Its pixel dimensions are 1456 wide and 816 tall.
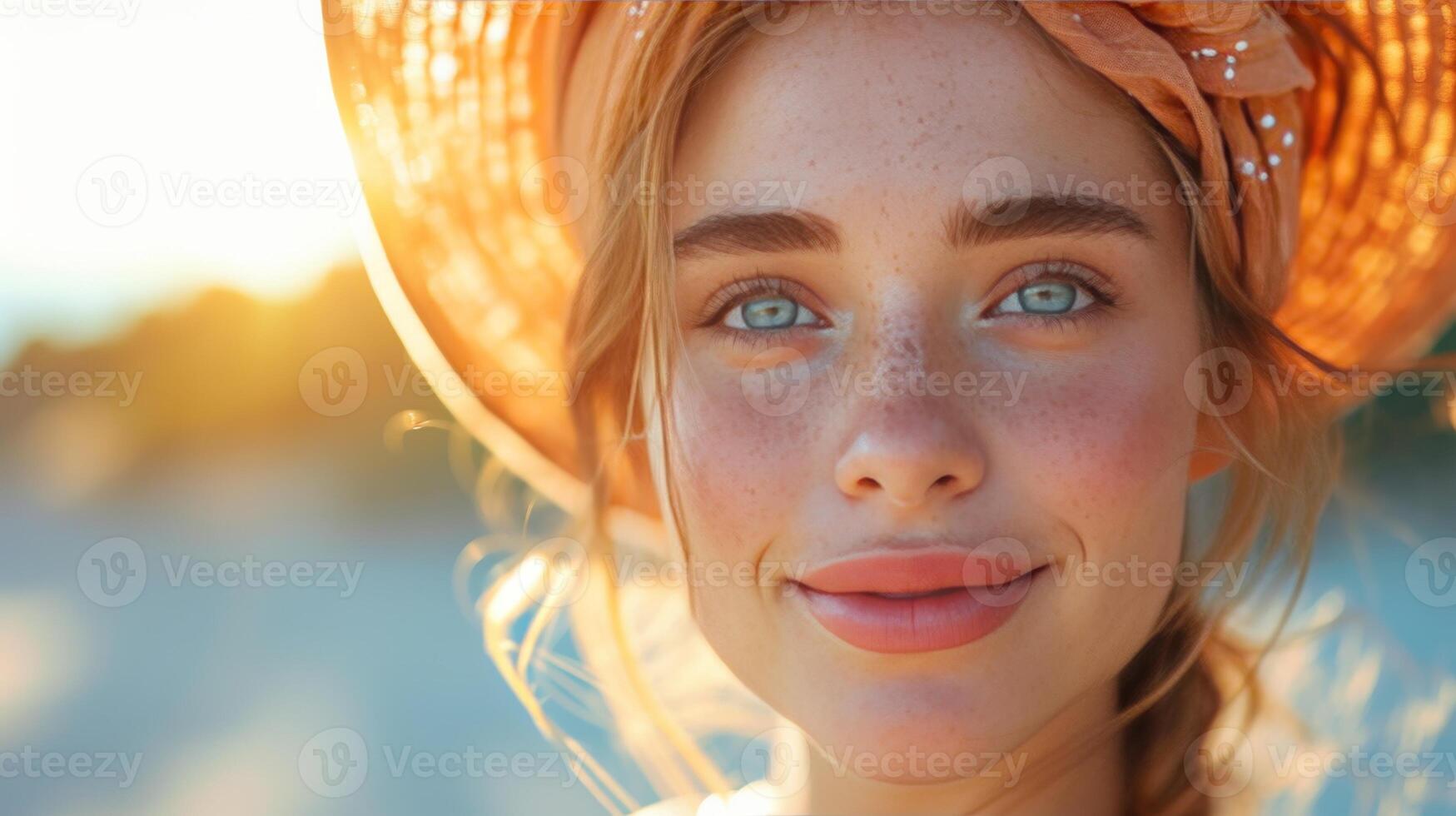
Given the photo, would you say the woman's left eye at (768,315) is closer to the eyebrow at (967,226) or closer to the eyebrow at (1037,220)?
the eyebrow at (967,226)

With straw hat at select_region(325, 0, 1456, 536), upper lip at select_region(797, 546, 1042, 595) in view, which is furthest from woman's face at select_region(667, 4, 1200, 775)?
straw hat at select_region(325, 0, 1456, 536)

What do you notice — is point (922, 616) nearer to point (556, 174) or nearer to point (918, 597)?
point (918, 597)

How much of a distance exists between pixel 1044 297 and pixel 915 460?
0.25 m

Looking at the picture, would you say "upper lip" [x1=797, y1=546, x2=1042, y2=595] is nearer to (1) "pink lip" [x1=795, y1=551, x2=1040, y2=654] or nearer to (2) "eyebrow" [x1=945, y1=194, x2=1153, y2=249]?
(1) "pink lip" [x1=795, y1=551, x2=1040, y2=654]

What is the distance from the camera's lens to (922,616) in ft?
3.98

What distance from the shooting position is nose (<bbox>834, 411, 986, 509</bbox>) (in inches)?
44.4

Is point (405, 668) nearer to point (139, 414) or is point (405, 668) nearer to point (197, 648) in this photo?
point (197, 648)

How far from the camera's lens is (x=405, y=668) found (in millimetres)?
5055

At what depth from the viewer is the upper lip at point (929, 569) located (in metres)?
1.19

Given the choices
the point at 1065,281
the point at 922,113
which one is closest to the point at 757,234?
the point at 922,113

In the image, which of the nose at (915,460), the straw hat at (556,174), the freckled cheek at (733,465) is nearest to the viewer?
the nose at (915,460)

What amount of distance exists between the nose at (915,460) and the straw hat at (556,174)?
420mm

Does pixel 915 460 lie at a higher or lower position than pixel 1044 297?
lower

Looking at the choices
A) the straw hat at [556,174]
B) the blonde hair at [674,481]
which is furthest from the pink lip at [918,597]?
the straw hat at [556,174]
